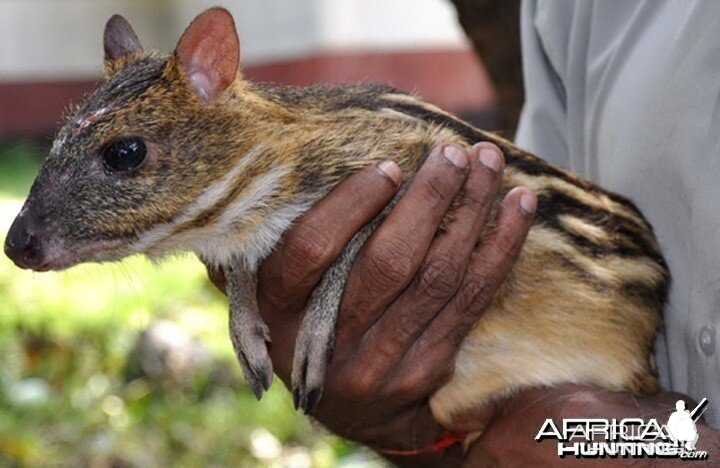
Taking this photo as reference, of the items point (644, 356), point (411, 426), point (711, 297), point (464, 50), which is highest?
point (711, 297)

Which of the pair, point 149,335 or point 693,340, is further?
point 149,335

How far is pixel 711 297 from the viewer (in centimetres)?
308

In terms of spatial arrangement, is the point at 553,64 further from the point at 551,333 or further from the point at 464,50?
the point at 464,50

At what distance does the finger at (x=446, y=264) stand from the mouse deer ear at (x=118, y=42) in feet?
3.59

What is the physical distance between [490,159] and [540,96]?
2.92 feet

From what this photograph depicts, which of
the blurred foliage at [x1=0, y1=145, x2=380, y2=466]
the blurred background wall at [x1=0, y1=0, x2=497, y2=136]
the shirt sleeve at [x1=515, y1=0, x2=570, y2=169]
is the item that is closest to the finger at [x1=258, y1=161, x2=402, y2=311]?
the shirt sleeve at [x1=515, y1=0, x2=570, y2=169]

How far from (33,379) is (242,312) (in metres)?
3.44

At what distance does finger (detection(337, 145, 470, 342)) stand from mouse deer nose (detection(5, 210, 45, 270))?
2.79 feet

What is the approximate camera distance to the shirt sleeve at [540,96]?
156 inches

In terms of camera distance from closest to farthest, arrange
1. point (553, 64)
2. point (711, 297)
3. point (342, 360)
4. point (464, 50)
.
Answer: point (711, 297), point (342, 360), point (553, 64), point (464, 50)

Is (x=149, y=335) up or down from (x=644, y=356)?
down

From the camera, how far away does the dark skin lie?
10.3ft

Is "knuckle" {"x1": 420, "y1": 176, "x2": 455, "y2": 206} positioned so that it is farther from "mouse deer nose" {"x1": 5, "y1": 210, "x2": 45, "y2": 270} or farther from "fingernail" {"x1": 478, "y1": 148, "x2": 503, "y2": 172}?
"mouse deer nose" {"x1": 5, "y1": 210, "x2": 45, "y2": 270}

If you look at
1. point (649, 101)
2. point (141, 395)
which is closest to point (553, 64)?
point (649, 101)
